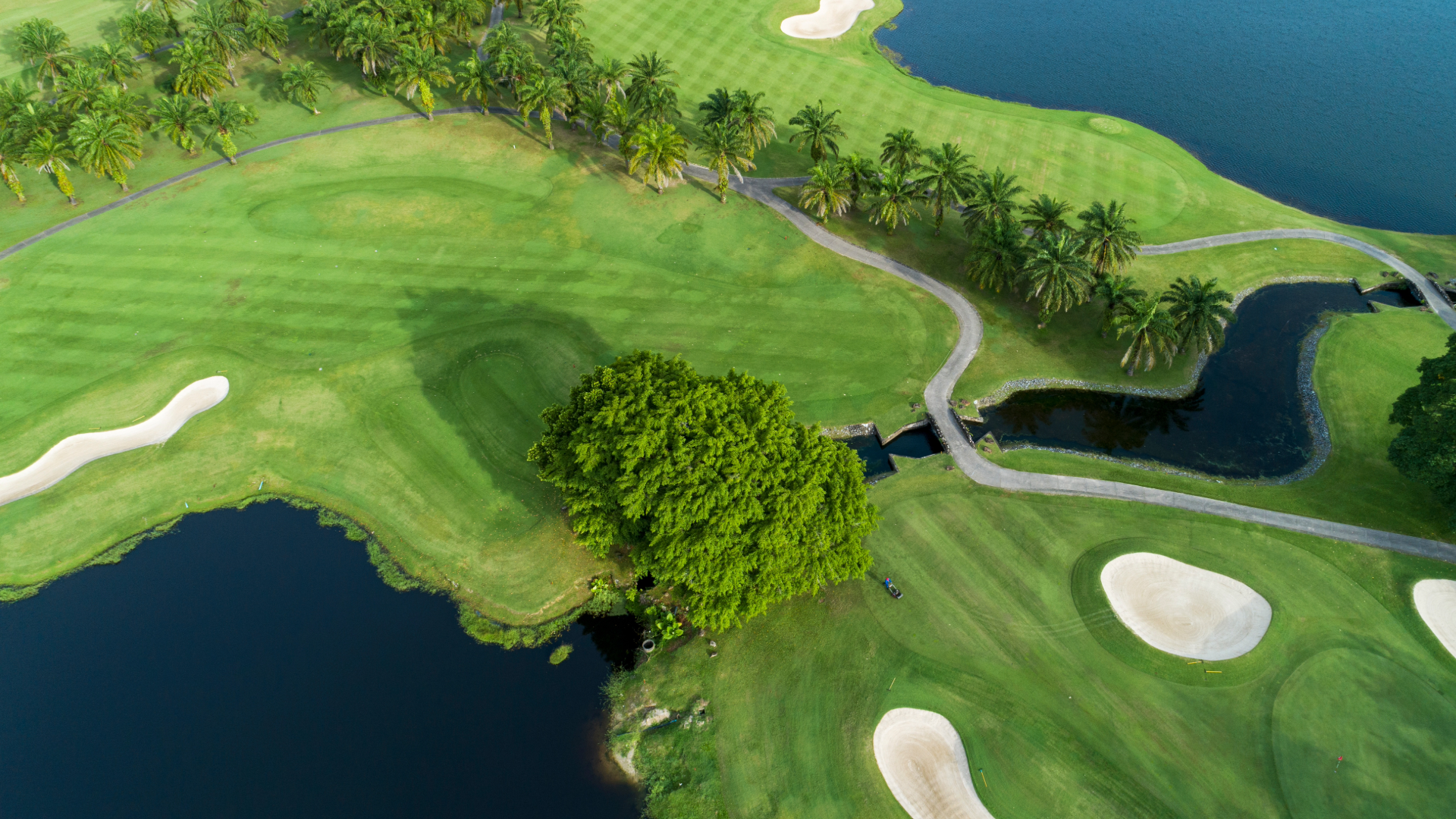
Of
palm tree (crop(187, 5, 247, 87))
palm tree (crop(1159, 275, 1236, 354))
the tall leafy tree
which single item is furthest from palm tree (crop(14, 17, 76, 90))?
the tall leafy tree

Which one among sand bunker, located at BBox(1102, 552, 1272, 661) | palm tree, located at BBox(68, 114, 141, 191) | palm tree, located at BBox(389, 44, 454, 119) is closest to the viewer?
sand bunker, located at BBox(1102, 552, 1272, 661)

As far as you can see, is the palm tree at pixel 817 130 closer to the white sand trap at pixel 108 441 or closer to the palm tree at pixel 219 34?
the white sand trap at pixel 108 441

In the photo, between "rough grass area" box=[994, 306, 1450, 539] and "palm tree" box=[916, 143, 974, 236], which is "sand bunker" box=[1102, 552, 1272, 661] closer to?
"rough grass area" box=[994, 306, 1450, 539]

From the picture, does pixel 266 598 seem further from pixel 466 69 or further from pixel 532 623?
pixel 466 69

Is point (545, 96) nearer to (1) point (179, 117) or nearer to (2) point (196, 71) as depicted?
(1) point (179, 117)

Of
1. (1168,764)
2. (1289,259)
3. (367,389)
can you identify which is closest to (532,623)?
(367,389)
